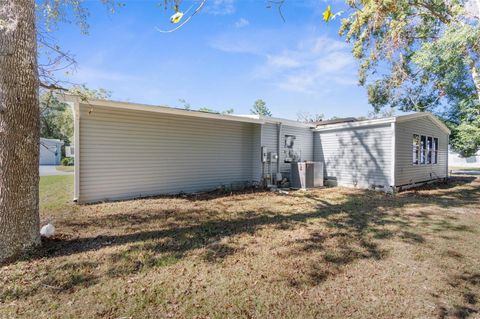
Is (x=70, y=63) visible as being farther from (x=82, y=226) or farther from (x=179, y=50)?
(x=179, y=50)

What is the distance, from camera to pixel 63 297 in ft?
7.66

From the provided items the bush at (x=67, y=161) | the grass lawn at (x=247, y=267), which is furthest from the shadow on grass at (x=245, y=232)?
the bush at (x=67, y=161)

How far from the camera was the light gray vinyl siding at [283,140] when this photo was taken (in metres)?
9.95

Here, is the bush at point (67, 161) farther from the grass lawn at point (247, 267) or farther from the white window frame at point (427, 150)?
the white window frame at point (427, 150)

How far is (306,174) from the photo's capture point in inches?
378

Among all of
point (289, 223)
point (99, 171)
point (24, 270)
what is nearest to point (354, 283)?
point (289, 223)

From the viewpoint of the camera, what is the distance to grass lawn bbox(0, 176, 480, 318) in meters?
2.22

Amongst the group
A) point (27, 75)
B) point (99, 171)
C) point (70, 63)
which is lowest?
point (99, 171)

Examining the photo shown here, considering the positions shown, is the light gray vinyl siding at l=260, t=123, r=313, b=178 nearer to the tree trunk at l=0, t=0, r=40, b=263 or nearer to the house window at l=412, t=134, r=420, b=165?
the house window at l=412, t=134, r=420, b=165

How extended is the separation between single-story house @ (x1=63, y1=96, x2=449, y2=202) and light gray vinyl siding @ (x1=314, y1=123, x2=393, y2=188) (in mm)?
36

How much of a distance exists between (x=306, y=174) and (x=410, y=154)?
440 centimetres

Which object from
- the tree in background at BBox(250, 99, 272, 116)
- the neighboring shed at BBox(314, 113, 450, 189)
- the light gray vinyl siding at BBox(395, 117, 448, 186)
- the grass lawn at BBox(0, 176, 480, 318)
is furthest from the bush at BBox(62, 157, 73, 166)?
the tree in background at BBox(250, 99, 272, 116)

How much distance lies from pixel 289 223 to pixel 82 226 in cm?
389

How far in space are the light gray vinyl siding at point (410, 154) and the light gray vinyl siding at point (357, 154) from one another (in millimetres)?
414
